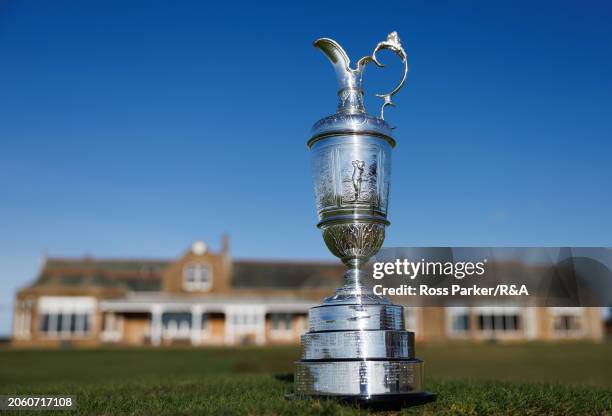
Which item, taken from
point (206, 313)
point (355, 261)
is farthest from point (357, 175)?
point (206, 313)

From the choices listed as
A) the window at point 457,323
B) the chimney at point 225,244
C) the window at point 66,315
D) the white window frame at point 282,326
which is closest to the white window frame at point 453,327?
the window at point 457,323

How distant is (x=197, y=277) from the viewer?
4156 cm

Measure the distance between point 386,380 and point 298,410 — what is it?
Result: 3.07 feet

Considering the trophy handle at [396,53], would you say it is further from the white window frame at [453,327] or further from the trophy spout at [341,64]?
the white window frame at [453,327]

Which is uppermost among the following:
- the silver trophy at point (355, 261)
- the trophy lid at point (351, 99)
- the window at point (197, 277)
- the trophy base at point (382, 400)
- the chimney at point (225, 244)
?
the chimney at point (225, 244)

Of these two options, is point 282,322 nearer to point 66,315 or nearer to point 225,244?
point 225,244

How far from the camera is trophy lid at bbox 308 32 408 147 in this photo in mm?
5129

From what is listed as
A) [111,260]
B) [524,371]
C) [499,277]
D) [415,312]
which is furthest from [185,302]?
[499,277]

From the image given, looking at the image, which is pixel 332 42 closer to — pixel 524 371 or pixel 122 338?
pixel 524 371

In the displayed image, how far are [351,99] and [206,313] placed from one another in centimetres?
3686

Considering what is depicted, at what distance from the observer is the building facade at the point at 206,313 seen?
39.2 m

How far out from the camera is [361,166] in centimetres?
508

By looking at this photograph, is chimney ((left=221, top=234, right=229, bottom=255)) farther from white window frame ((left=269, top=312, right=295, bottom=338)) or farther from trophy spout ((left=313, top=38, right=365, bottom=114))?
trophy spout ((left=313, top=38, right=365, bottom=114))

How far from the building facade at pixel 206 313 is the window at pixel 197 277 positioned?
0.24 feet
